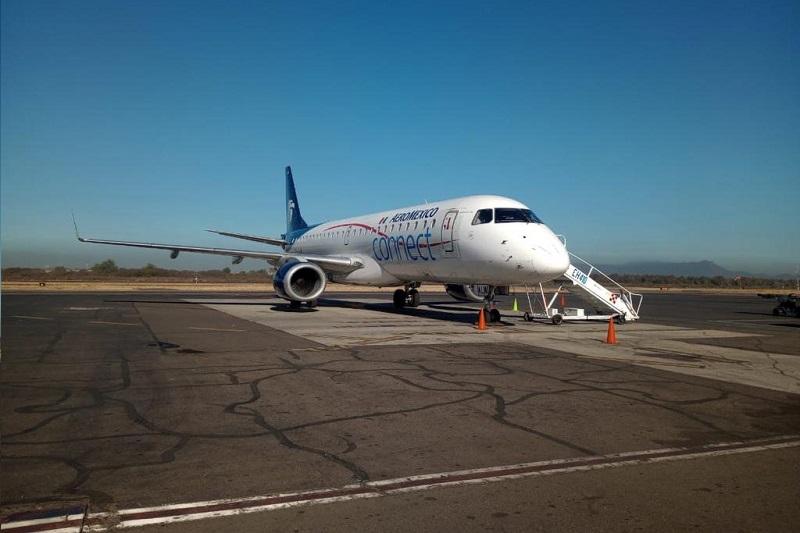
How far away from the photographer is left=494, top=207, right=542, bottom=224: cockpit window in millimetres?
18094

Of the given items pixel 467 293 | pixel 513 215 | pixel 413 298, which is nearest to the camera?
pixel 513 215

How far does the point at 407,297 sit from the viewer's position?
1037 inches

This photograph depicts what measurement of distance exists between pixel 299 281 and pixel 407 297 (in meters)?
4.78

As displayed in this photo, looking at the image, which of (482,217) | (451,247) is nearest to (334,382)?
(482,217)

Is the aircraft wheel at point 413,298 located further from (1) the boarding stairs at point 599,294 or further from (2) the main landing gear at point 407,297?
(1) the boarding stairs at point 599,294

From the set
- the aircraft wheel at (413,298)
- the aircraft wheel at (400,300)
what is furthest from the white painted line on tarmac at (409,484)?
the aircraft wheel at (413,298)

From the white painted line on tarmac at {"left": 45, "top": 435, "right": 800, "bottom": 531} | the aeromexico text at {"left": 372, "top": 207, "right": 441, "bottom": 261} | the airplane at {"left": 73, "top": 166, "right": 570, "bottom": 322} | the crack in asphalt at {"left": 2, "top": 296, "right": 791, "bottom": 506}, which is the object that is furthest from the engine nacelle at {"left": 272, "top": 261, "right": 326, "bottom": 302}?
the white painted line on tarmac at {"left": 45, "top": 435, "right": 800, "bottom": 531}

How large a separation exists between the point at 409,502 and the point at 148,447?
2.80m

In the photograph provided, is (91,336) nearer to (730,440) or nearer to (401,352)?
(401,352)

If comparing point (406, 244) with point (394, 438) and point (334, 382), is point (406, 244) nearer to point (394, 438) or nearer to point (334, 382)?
point (334, 382)

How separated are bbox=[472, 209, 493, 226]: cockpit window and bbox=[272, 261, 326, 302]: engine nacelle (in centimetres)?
805

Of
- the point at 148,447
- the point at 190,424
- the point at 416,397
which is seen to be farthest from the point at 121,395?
the point at 416,397

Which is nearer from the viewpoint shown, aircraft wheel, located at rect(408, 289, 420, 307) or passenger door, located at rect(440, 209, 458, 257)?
passenger door, located at rect(440, 209, 458, 257)

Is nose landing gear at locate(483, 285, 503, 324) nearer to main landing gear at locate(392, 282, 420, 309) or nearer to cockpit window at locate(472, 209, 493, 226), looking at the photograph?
cockpit window at locate(472, 209, 493, 226)
